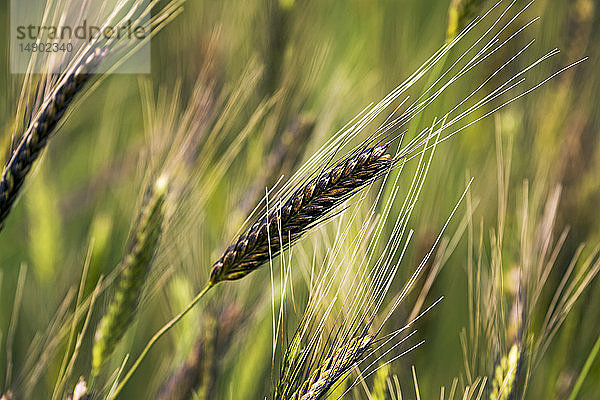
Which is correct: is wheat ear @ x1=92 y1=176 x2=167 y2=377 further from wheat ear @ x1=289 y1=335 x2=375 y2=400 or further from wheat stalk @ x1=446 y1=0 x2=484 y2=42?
wheat stalk @ x1=446 y1=0 x2=484 y2=42

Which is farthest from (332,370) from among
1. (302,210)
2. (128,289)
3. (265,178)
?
(265,178)

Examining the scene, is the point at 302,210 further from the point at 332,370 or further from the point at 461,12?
the point at 461,12

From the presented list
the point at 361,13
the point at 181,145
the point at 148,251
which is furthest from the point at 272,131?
the point at 361,13

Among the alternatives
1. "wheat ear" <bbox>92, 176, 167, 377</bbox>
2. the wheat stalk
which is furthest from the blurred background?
"wheat ear" <bbox>92, 176, 167, 377</bbox>

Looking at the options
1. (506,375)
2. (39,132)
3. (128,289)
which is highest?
(39,132)

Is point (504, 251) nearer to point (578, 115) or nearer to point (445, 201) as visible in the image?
point (445, 201)

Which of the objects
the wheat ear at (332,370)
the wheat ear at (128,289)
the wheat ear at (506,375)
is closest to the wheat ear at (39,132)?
the wheat ear at (128,289)
